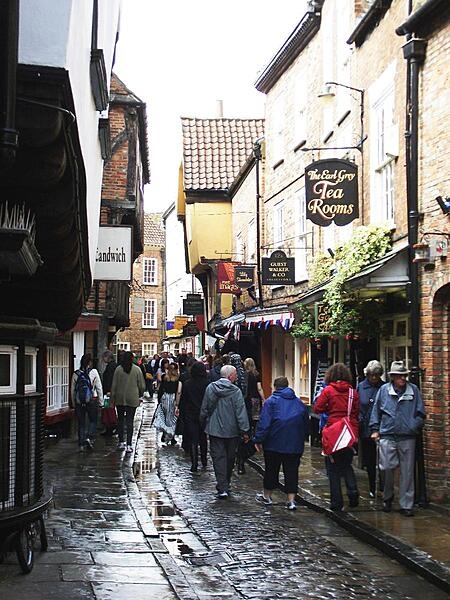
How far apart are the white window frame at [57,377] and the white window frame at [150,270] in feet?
171

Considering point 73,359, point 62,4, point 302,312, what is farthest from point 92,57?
point 73,359

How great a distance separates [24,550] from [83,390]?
34.9 ft

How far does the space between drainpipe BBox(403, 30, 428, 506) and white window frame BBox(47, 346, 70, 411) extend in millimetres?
10021

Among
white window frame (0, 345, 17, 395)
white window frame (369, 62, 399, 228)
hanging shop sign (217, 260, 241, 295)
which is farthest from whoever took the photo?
hanging shop sign (217, 260, 241, 295)

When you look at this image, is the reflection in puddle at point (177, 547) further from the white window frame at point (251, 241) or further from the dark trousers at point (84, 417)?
the white window frame at point (251, 241)

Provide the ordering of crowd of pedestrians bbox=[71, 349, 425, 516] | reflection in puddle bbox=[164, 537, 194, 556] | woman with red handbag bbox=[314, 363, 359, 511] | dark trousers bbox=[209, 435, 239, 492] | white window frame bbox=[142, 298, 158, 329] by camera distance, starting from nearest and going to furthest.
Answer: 1. reflection in puddle bbox=[164, 537, 194, 556]
2. crowd of pedestrians bbox=[71, 349, 425, 516]
3. woman with red handbag bbox=[314, 363, 359, 511]
4. dark trousers bbox=[209, 435, 239, 492]
5. white window frame bbox=[142, 298, 158, 329]

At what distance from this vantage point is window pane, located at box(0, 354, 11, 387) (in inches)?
313

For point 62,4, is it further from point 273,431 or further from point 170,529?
point 273,431

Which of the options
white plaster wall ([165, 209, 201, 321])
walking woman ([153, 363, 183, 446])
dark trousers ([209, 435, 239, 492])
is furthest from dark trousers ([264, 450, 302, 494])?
white plaster wall ([165, 209, 201, 321])

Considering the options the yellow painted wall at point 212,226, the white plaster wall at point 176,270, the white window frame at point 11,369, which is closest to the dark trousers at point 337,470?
the white window frame at point 11,369

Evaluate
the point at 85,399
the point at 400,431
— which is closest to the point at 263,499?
the point at 400,431

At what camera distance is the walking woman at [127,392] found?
18.1 meters

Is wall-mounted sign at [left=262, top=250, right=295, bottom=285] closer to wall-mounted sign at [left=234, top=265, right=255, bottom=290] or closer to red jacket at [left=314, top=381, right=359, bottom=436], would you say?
wall-mounted sign at [left=234, top=265, right=255, bottom=290]

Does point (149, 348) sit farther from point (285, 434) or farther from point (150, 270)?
point (285, 434)
